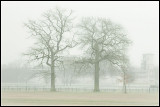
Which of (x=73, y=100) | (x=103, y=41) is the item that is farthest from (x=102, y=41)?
(x=73, y=100)

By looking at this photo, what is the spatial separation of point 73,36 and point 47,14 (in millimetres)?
5954

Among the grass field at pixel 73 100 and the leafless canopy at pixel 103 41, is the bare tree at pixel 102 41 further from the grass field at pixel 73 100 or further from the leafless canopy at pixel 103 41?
the grass field at pixel 73 100

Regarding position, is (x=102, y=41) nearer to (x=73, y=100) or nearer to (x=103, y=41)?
(x=103, y=41)

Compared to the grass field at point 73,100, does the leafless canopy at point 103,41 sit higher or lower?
higher

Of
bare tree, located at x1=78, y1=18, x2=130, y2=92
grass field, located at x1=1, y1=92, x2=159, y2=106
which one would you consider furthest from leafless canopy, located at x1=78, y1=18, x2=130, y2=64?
grass field, located at x1=1, y1=92, x2=159, y2=106

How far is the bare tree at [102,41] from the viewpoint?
58.8 metres

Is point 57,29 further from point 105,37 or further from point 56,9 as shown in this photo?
point 105,37

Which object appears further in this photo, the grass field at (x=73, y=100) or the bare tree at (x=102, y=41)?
the bare tree at (x=102, y=41)

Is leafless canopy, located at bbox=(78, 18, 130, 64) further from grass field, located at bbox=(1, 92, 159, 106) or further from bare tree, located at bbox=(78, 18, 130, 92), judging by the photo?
grass field, located at bbox=(1, 92, 159, 106)

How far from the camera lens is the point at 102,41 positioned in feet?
195

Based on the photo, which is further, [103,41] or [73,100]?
[103,41]

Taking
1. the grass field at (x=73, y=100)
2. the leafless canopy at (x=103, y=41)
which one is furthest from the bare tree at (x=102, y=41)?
the grass field at (x=73, y=100)

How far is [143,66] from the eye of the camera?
468 feet

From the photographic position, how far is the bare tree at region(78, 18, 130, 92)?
5875 cm
